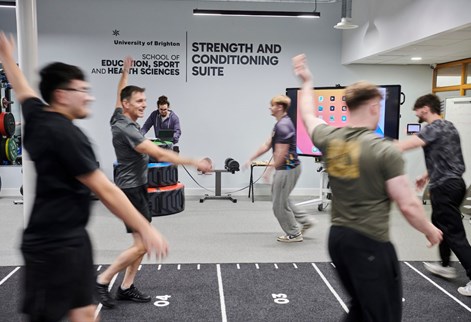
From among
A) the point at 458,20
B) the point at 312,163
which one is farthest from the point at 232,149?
the point at 458,20

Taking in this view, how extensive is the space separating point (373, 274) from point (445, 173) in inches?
79.1

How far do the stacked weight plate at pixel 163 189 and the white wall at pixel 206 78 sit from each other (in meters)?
1.71

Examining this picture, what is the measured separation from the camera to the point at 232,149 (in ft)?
27.6

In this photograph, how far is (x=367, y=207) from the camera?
1.96 meters

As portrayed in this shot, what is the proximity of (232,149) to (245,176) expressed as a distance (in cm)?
57

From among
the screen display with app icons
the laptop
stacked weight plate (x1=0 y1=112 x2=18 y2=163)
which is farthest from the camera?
the laptop

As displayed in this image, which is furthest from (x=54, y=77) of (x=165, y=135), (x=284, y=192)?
(x=165, y=135)

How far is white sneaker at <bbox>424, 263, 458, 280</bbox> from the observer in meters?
3.86

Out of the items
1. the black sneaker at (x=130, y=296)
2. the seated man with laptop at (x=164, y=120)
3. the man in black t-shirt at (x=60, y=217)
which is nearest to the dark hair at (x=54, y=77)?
the man in black t-shirt at (x=60, y=217)

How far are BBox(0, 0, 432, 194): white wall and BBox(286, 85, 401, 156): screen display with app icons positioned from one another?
148cm

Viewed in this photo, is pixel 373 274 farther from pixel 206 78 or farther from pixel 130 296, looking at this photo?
pixel 206 78

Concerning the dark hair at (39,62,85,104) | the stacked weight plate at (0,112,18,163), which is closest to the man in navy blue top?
the dark hair at (39,62,85,104)

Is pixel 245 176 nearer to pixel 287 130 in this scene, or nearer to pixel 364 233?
pixel 287 130

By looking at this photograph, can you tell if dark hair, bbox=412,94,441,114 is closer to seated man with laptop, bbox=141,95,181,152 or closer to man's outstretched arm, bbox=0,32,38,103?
man's outstretched arm, bbox=0,32,38,103
